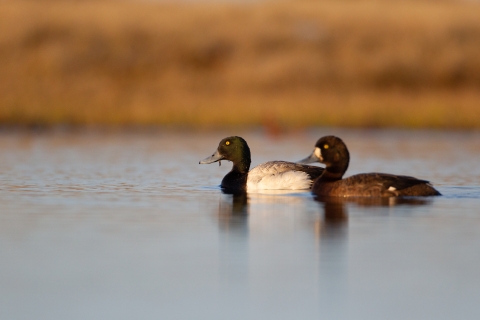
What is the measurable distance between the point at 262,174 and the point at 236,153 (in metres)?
0.71

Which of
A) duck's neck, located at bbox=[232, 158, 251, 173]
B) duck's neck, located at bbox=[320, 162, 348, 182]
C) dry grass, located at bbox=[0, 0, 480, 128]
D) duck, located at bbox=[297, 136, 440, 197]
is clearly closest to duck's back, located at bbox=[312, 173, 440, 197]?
duck, located at bbox=[297, 136, 440, 197]

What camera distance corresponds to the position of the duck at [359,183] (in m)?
12.6

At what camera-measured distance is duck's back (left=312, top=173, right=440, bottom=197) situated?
494 inches

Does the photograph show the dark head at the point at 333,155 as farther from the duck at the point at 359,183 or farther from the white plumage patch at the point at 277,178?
the white plumage patch at the point at 277,178

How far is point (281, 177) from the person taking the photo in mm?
13758

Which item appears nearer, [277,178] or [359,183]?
[359,183]

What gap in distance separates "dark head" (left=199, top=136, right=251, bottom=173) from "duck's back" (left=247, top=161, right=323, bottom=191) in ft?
1.25

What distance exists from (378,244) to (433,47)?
2743 centimetres

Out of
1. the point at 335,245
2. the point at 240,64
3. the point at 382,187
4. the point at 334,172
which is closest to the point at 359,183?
the point at 382,187

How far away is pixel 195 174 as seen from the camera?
16406 millimetres

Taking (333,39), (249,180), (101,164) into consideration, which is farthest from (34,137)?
(333,39)

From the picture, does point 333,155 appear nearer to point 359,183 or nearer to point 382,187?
point 359,183

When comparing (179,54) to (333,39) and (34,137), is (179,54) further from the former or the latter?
(34,137)

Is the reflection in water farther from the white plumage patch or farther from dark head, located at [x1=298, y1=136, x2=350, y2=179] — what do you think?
the white plumage patch
